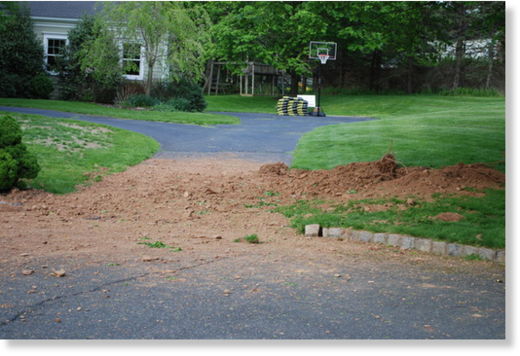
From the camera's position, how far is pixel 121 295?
3.98 meters

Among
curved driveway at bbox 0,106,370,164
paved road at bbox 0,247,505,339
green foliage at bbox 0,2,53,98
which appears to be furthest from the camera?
green foliage at bbox 0,2,53,98

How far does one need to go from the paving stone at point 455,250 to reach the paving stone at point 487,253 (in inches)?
6.8

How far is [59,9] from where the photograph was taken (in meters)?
24.8

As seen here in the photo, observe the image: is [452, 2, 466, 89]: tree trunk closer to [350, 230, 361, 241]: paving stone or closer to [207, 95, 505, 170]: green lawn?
[207, 95, 505, 170]: green lawn

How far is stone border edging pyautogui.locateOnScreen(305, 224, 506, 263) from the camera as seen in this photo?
5.53m

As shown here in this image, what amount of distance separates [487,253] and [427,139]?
300 inches

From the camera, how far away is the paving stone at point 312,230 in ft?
21.7

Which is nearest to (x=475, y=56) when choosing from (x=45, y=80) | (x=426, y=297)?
(x=426, y=297)

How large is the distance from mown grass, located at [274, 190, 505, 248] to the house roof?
1932 cm

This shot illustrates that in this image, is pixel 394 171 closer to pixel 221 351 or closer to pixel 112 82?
pixel 221 351

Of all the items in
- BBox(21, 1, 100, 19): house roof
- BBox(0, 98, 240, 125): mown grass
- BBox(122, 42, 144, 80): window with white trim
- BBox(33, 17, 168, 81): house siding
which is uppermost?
BBox(21, 1, 100, 19): house roof

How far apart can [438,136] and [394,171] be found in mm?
4576

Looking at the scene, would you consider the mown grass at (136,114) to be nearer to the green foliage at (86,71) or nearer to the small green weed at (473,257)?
the green foliage at (86,71)

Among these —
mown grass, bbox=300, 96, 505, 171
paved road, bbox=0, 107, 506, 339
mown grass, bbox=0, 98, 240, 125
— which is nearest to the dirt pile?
mown grass, bbox=300, 96, 505, 171
